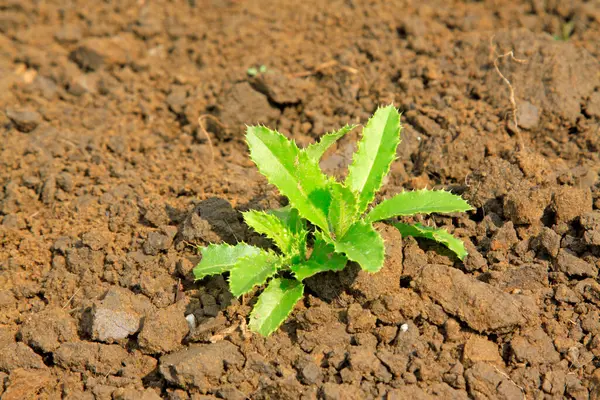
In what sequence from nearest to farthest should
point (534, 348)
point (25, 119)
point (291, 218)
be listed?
point (534, 348) → point (291, 218) → point (25, 119)

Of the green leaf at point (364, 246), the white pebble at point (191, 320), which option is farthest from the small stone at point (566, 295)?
the white pebble at point (191, 320)

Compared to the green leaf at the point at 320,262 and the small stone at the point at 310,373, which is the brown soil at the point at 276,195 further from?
the green leaf at the point at 320,262

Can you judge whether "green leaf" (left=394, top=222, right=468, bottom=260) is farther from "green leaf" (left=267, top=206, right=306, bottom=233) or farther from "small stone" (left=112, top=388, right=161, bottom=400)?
"small stone" (left=112, top=388, right=161, bottom=400)

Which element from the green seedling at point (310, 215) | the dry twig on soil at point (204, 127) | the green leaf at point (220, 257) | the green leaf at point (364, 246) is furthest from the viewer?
the dry twig on soil at point (204, 127)

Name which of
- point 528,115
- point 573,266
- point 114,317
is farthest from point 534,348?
point 114,317

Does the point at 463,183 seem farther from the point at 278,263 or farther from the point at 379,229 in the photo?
the point at 278,263

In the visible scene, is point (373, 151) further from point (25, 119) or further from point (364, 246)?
point (25, 119)

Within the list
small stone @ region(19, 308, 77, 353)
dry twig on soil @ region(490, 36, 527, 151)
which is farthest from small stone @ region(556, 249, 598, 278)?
small stone @ region(19, 308, 77, 353)
